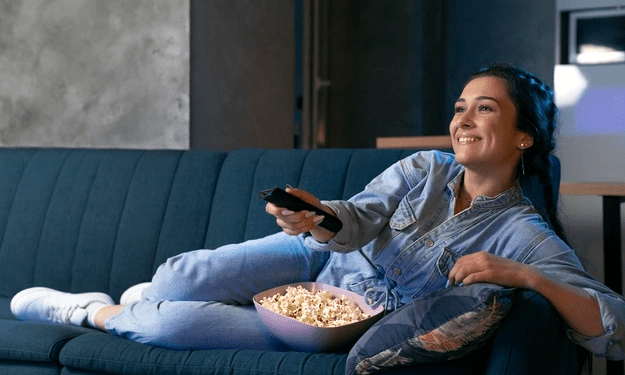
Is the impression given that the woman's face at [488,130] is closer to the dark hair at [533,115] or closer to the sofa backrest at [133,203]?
the dark hair at [533,115]

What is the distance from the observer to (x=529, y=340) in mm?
1584

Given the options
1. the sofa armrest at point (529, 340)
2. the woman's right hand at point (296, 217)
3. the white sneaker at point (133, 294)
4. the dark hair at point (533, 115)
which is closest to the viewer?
the sofa armrest at point (529, 340)

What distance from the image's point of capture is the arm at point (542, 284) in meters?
1.66

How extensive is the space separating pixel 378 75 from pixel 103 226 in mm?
4082

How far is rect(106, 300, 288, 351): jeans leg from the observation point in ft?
6.64

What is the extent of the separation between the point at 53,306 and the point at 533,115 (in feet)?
4.69

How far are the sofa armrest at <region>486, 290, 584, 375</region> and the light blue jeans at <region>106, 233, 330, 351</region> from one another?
0.60 metres

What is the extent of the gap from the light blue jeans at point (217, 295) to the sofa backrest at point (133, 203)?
40cm

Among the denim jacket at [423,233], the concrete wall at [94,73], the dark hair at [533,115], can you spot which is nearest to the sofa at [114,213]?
the dark hair at [533,115]

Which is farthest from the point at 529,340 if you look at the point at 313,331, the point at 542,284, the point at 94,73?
the point at 94,73

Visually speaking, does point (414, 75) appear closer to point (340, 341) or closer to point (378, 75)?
point (378, 75)

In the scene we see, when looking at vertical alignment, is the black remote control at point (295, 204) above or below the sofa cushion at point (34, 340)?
above

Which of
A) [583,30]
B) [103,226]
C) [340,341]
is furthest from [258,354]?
[583,30]

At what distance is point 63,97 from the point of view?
4188 millimetres
